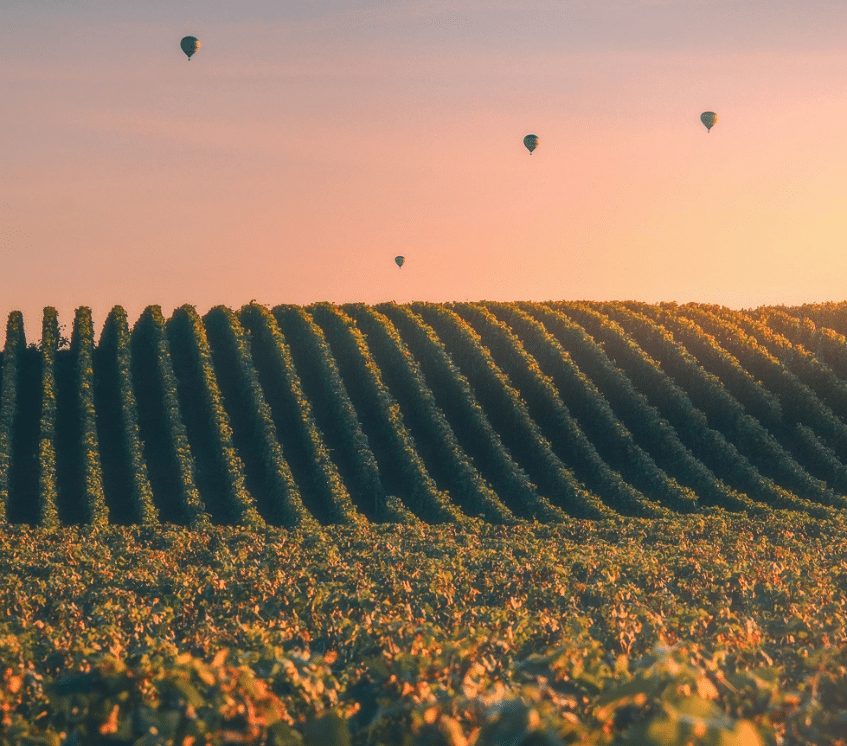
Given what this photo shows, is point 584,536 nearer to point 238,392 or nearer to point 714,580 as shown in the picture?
point 714,580

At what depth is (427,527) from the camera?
2780 cm

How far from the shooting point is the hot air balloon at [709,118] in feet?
168

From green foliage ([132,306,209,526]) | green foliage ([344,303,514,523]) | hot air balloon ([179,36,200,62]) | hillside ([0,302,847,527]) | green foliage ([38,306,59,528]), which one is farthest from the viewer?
hot air balloon ([179,36,200,62])

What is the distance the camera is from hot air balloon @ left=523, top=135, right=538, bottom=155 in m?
52.2

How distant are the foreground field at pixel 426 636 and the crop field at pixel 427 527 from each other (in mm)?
41

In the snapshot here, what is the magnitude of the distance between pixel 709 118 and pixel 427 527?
33375mm

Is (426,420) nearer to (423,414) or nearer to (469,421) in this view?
(423,414)

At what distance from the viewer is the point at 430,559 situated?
18.4m

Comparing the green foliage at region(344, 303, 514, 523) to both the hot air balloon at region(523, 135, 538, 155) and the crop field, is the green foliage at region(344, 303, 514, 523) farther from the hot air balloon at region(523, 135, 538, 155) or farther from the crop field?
the hot air balloon at region(523, 135, 538, 155)

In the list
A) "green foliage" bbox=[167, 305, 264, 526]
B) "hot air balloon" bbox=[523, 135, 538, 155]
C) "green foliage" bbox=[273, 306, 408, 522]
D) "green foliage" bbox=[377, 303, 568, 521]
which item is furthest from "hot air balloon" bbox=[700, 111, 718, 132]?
"green foliage" bbox=[167, 305, 264, 526]

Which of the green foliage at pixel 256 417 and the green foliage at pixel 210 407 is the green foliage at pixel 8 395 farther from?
the green foliage at pixel 256 417

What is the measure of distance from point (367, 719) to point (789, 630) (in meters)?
6.34

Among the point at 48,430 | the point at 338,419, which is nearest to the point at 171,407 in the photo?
the point at 48,430

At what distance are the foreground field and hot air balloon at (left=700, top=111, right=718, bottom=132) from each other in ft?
103
